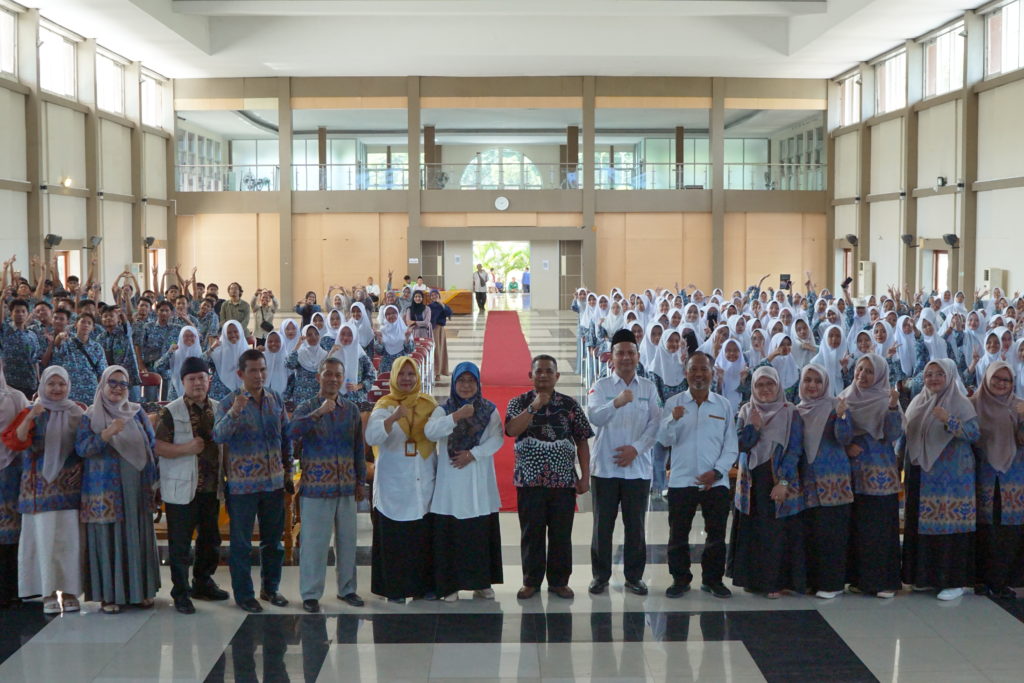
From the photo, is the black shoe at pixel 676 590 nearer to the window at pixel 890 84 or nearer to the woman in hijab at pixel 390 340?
the woman in hijab at pixel 390 340

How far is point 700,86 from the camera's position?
113 ft

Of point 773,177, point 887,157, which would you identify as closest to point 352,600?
point 887,157

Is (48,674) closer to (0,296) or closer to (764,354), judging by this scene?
(0,296)

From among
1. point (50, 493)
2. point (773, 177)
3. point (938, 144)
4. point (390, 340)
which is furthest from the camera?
point (773, 177)

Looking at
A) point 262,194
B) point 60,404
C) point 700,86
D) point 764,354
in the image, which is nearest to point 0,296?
point 60,404

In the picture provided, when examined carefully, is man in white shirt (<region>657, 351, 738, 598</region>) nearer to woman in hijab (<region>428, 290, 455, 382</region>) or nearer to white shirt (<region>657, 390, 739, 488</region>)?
white shirt (<region>657, 390, 739, 488</region>)

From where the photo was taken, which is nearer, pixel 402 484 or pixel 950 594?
pixel 402 484

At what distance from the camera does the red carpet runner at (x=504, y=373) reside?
10758mm

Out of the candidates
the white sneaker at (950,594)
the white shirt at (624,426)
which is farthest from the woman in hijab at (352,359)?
the white sneaker at (950,594)

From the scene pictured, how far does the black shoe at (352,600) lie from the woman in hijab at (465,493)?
1.61 feet

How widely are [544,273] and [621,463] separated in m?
30.1

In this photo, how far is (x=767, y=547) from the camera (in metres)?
6.96

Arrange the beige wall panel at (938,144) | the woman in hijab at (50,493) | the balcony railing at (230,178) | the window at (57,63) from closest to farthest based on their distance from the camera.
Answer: the woman in hijab at (50,493) → the window at (57,63) → the beige wall panel at (938,144) → the balcony railing at (230,178)

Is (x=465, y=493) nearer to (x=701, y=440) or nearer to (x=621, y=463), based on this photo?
(x=621, y=463)
